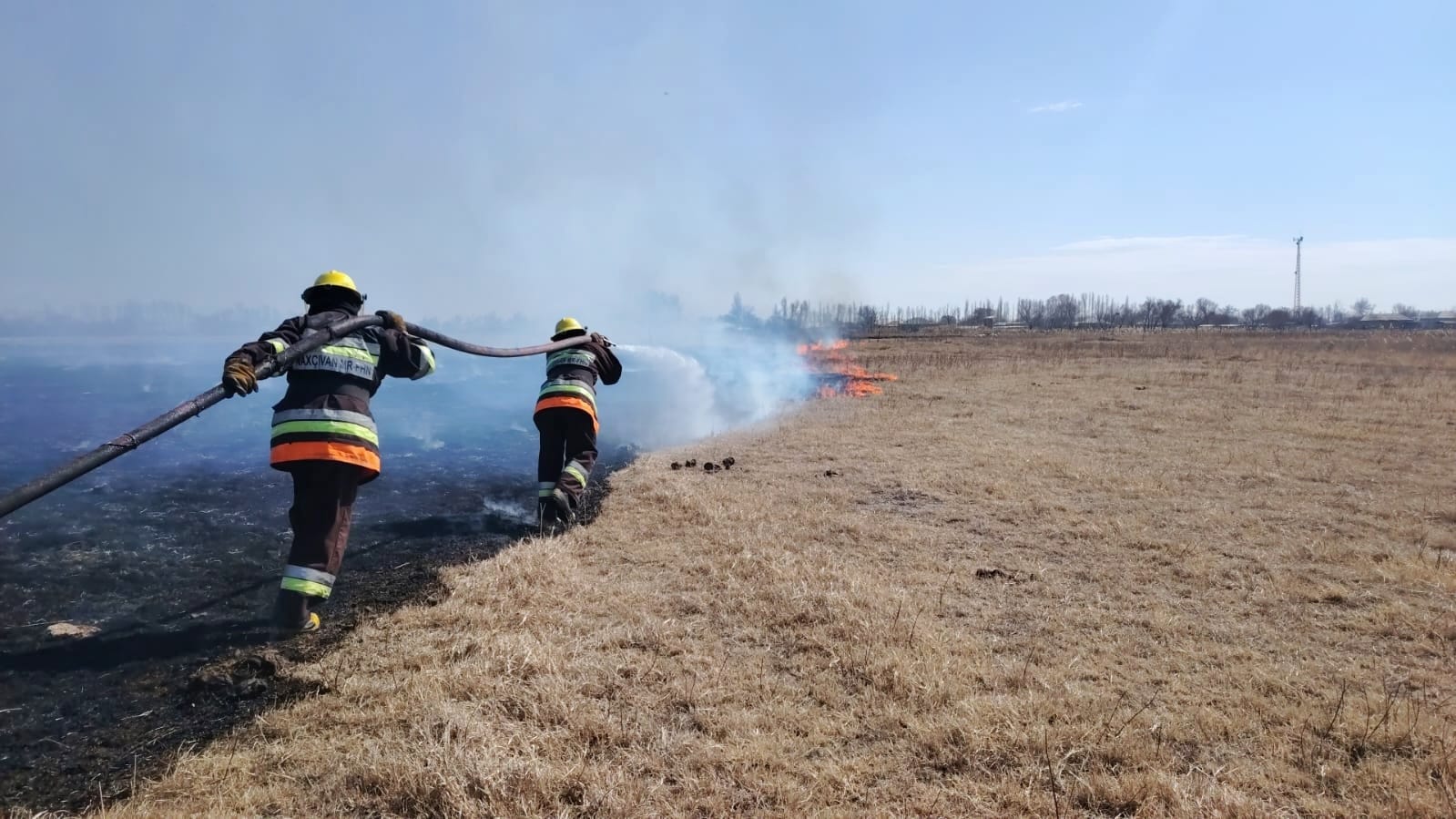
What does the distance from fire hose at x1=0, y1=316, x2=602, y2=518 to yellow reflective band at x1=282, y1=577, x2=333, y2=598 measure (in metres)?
1.19

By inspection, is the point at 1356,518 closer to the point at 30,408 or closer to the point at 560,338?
the point at 560,338

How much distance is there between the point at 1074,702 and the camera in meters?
3.73

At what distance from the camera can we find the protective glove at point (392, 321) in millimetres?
5295

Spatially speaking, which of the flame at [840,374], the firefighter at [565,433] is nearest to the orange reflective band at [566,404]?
the firefighter at [565,433]

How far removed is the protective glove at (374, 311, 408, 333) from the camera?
5.29 m

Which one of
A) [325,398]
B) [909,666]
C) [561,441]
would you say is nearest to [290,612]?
[325,398]

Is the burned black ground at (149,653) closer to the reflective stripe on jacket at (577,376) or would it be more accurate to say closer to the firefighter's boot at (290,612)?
the firefighter's boot at (290,612)


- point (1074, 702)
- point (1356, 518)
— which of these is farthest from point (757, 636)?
point (1356, 518)

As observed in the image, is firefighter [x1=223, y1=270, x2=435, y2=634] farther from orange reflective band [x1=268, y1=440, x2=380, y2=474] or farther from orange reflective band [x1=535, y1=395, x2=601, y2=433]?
orange reflective band [x1=535, y1=395, x2=601, y2=433]

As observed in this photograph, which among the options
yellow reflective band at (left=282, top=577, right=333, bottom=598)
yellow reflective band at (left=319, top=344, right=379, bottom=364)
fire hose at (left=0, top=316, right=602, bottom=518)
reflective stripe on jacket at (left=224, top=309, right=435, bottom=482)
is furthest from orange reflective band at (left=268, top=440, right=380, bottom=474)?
yellow reflective band at (left=282, top=577, right=333, bottom=598)

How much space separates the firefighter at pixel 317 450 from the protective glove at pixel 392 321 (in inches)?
14.4

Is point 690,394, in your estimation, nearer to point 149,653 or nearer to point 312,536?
point 312,536

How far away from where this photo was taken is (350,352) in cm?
488

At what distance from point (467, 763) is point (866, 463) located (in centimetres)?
806
